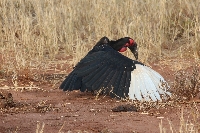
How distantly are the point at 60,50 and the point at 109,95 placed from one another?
14.0 feet

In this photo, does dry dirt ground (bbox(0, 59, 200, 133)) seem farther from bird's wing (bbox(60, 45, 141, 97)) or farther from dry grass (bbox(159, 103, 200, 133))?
bird's wing (bbox(60, 45, 141, 97))

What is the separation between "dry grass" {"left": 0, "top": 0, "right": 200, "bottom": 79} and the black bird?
2288mm

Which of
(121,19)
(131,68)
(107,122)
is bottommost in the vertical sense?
(107,122)

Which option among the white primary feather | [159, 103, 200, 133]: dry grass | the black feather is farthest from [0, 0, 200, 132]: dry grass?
[159, 103, 200, 133]: dry grass

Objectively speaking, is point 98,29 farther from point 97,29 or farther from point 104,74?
point 104,74

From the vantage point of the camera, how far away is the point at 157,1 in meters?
9.96

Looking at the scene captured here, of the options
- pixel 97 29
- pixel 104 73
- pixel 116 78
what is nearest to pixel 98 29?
pixel 97 29

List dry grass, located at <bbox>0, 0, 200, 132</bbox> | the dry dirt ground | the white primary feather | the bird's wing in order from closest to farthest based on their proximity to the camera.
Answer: the dry dirt ground < the white primary feather < the bird's wing < dry grass, located at <bbox>0, 0, 200, 132</bbox>

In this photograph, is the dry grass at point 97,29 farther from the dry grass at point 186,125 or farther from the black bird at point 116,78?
the dry grass at point 186,125

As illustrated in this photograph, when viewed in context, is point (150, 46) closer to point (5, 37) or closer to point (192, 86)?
point (5, 37)

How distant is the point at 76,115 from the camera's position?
15.4 feet

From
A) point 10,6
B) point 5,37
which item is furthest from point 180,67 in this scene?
point 10,6

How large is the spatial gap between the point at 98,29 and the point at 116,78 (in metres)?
4.19

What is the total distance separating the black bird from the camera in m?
5.07
